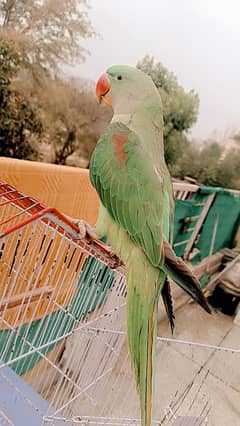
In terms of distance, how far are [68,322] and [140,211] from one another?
37cm

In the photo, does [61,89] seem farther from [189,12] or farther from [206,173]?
[206,173]

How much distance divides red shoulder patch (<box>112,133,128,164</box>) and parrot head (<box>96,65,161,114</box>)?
0.37ft

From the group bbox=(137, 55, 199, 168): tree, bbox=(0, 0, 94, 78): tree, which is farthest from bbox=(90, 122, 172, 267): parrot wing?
bbox=(137, 55, 199, 168): tree

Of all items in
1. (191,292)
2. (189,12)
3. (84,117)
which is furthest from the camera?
(189,12)

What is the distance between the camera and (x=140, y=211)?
1.77 feet

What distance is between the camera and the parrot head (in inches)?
25.4

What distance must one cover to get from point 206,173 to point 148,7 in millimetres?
1313

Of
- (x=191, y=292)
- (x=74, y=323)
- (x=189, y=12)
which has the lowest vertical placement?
(x=74, y=323)

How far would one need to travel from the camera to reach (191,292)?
1.54ft

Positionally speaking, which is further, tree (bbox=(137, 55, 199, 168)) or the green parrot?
tree (bbox=(137, 55, 199, 168))

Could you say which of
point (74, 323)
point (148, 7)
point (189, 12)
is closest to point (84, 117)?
point (148, 7)

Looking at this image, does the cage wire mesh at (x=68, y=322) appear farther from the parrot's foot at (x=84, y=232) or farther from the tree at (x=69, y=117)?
the tree at (x=69, y=117)

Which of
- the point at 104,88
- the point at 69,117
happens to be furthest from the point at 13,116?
the point at 104,88

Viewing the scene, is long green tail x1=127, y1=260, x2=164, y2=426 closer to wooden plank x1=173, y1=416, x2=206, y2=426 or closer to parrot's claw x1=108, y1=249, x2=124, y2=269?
parrot's claw x1=108, y1=249, x2=124, y2=269
